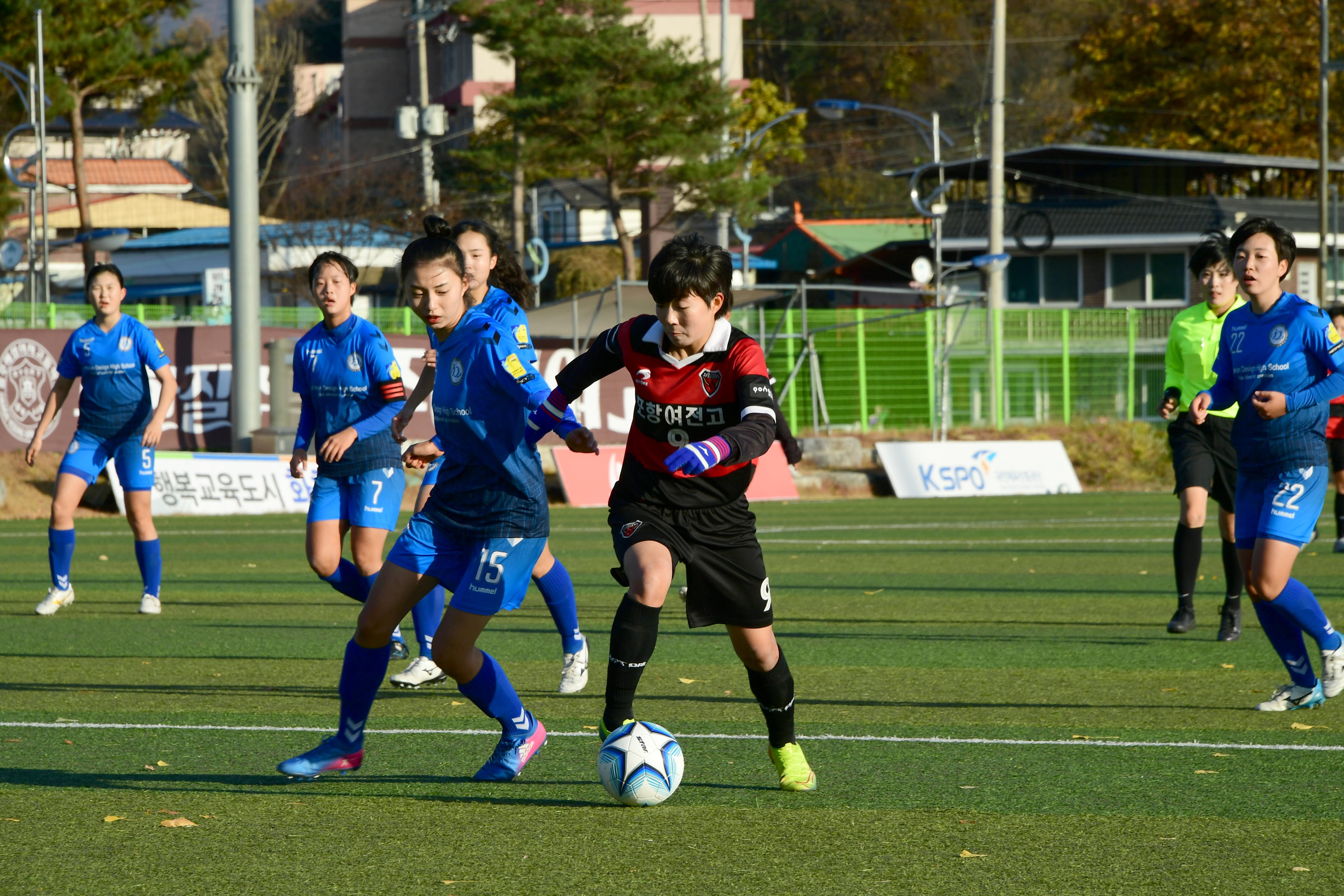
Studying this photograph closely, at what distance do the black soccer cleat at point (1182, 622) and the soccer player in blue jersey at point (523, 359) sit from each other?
361 cm

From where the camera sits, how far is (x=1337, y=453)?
1314 centimetres

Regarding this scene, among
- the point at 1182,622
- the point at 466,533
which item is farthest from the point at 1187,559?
the point at 466,533

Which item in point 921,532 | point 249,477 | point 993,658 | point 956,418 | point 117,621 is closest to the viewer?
point 993,658

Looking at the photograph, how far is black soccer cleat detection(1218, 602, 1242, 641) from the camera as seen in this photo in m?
8.69

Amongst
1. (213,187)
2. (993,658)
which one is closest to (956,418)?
(993,658)

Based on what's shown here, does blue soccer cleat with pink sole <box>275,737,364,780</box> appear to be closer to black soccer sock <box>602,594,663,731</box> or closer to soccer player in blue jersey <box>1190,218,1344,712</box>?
black soccer sock <box>602,594,663,731</box>

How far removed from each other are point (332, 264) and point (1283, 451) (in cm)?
438

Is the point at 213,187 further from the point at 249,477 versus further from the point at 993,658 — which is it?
the point at 993,658

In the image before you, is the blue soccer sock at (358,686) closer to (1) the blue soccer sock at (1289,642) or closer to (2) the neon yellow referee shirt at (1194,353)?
(1) the blue soccer sock at (1289,642)

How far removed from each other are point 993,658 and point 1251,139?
40989 millimetres

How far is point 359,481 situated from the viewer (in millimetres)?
7465

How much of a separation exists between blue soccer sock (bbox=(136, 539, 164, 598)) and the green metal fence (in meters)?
17.6

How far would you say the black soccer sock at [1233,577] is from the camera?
28.5 feet

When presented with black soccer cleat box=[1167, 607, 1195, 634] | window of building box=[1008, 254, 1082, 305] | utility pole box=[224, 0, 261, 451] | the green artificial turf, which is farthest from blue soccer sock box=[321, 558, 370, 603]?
window of building box=[1008, 254, 1082, 305]
